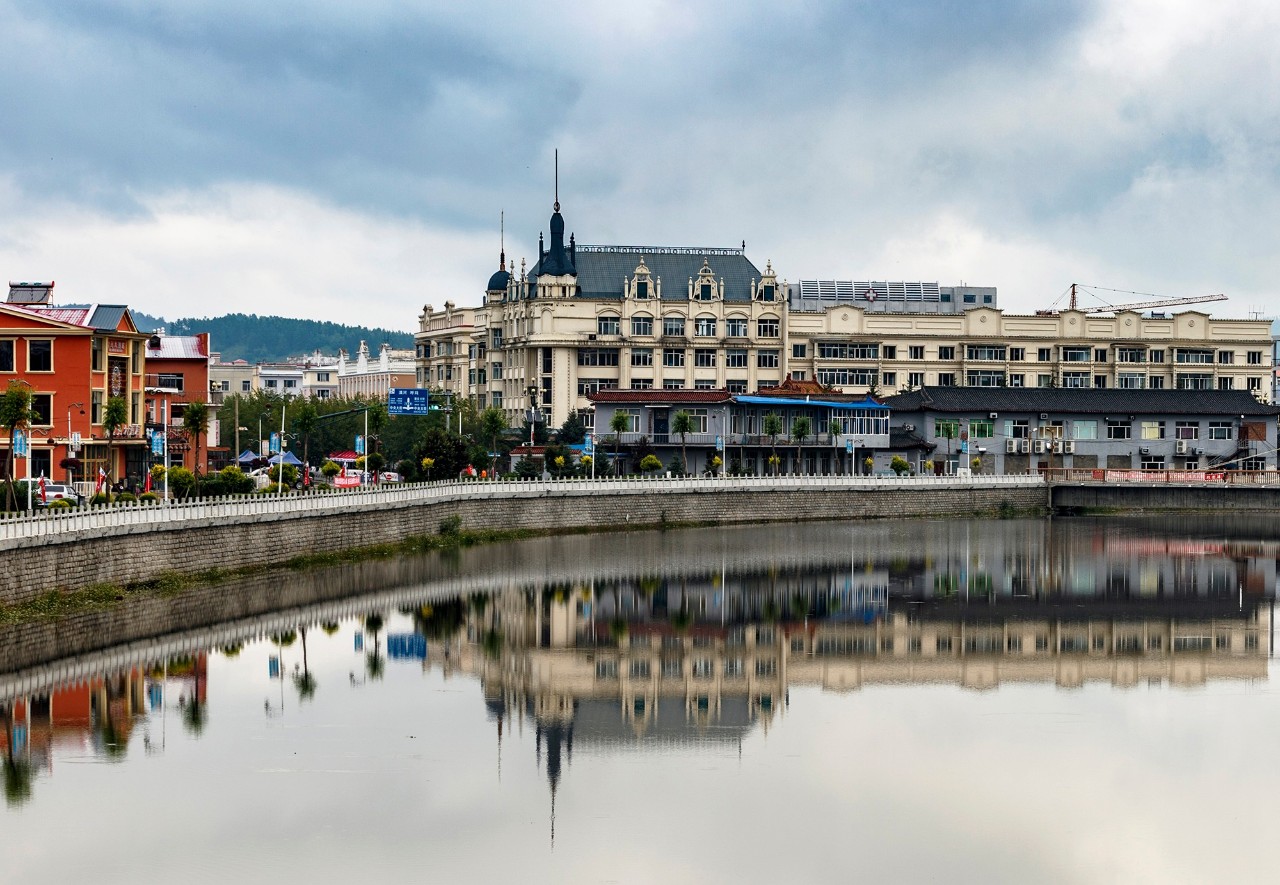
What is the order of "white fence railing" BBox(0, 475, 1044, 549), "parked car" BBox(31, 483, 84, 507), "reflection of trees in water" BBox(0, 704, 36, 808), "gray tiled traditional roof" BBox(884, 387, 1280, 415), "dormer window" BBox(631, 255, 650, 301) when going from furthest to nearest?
"dormer window" BBox(631, 255, 650, 301) → "gray tiled traditional roof" BBox(884, 387, 1280, 415) → "parked car" BBox(31, 483, 84, 507) → "white fence railing" BBox(0, 475, 1044, 549) → "reflection of trees in water" BBox(0, 704, 36, 808)

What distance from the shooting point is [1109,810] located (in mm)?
40812

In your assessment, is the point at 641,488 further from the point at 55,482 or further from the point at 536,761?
the point at 536,761

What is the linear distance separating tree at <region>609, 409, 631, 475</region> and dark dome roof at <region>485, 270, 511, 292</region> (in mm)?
47782

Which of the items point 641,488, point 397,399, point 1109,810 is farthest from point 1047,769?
point 397,399

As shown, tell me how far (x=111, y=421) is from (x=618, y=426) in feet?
159

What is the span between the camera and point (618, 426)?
124438 millimetres

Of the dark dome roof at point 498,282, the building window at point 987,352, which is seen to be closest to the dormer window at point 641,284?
the dark dome roof at point 498,282

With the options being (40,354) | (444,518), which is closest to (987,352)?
(444,518)

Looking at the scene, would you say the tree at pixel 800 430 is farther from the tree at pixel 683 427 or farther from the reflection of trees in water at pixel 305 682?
the reflection of trees in water at pixel 305 682

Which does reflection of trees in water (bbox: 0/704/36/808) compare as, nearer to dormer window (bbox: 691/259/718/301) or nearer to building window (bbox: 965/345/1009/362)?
dormer window (bbox: 691/259/718/301)

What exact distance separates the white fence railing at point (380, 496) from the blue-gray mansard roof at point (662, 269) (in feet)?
137

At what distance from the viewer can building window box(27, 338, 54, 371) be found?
288 feet

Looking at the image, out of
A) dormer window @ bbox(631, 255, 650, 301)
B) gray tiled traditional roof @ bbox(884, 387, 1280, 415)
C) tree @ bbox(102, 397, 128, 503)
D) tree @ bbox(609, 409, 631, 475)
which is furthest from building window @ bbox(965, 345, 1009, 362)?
tree @ bbox(102, 397, 128, 503)

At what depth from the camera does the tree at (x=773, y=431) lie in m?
125
